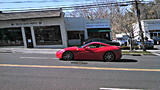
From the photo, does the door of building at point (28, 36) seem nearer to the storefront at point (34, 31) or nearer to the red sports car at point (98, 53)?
the storefront at point (34, 31)

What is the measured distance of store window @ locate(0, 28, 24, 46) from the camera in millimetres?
18109

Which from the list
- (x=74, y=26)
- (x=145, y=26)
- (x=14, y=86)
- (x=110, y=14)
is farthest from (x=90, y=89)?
(x=110, y=14)

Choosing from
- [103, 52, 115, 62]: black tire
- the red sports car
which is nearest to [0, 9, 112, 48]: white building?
the red sports car

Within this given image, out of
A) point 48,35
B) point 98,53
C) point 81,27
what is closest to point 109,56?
point 98,53

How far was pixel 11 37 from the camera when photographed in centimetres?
1816

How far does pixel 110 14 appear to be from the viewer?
120ft

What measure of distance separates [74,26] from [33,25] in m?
8.38

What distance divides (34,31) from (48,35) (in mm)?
2239

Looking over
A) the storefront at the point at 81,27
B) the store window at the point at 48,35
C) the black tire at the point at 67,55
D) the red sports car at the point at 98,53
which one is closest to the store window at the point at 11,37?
the store window at the point at 48,35

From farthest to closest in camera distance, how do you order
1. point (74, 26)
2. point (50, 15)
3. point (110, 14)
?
point (110, 14), point (74, 26), point (50, 15)

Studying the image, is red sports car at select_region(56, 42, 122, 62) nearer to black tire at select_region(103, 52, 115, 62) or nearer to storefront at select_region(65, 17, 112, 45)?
black tire at select_region(103, 52, 115, 62)

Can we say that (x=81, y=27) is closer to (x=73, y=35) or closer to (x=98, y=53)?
(x=73, y=35)

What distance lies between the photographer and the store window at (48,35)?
59.9ft

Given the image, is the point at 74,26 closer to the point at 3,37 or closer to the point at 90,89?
the point at 3,37
